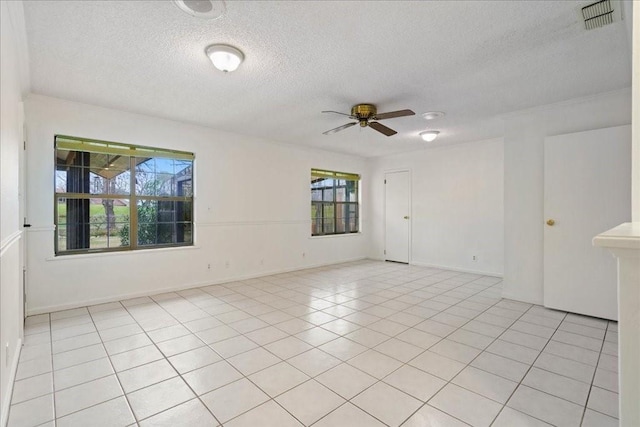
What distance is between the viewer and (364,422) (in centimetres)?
174

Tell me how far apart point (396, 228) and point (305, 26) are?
545 cm

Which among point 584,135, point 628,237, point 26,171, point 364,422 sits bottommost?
point 364,422

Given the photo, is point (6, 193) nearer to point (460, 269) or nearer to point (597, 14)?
point (597, 14)

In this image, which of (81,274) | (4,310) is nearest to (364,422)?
(4,310)

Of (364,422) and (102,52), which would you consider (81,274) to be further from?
(364,422)

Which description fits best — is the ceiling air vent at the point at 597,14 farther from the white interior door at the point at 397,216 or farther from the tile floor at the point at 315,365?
the white interior door at the point at 397,216

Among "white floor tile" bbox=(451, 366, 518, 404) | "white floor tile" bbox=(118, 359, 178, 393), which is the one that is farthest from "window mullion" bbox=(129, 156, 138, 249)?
"white floor tile" bbox=(451, 366, 518, 404)

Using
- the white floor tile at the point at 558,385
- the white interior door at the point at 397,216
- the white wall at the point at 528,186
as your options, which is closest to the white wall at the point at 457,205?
the white interior door at the point at 397,216

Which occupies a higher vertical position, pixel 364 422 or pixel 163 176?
pixel 163 176

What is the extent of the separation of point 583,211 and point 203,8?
4.30 meters

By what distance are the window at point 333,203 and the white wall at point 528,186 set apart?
3.59 metres

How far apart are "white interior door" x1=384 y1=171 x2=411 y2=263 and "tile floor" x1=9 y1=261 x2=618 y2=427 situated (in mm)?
2881

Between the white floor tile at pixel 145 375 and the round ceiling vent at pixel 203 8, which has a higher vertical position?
the round ceiling vent at pixel 203 8

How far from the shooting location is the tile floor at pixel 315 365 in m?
1.82
